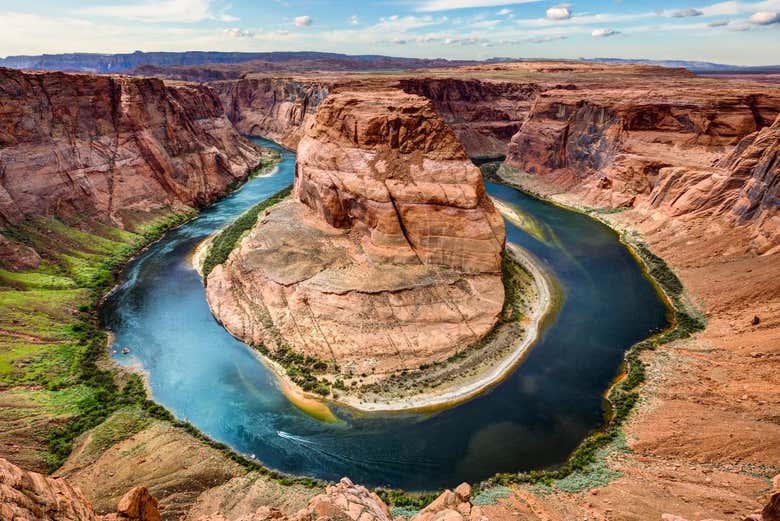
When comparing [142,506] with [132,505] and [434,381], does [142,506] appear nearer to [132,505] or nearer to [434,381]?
[132,505]

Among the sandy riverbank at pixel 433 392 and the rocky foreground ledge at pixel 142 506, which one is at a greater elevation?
the rocky foreground ledge at pixel 142 506

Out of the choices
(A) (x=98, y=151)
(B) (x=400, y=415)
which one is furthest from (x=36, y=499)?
(A) (x=98, y=151)

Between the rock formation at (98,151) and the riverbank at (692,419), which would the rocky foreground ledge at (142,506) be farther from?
the rock formation at (98,151)

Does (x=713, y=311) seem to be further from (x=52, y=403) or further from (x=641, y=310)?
(x=52, y=403)

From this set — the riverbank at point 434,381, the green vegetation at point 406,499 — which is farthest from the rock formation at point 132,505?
the riverbank at point 434,381

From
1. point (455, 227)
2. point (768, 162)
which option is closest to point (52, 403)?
point (455, 227)

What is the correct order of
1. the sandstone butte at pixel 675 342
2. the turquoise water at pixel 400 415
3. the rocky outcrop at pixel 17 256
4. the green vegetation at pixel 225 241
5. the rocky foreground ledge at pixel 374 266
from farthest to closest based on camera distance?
the green vegetation at pixel 225 241 → the rocky outcrop at pixel 17 256 → the rocky foreground ledge at pixel 374 266 → the turquoise water at pixel 400 415 → the sandstone butte at pixel 675 342

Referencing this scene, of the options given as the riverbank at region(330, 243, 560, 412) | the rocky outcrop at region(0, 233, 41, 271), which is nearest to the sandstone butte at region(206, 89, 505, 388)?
the riverbank at region(330, 243, 560, 412)
